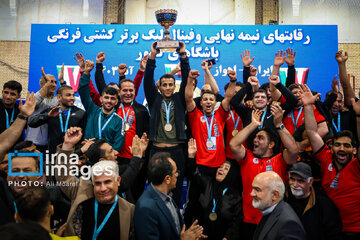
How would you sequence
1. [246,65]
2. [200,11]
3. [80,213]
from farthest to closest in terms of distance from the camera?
[200,11]
[246,65]
[80,213]

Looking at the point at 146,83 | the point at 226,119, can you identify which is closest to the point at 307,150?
the point at 226,119

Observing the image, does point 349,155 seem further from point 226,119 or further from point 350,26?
point 350,26

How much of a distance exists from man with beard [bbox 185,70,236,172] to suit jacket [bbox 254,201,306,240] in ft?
5.71

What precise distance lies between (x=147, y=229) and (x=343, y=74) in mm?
4120

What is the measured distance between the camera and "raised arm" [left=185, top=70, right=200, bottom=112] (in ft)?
15.1

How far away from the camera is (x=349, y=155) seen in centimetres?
393

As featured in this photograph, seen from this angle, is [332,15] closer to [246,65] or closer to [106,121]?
[246,65]

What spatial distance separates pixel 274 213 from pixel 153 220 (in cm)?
97

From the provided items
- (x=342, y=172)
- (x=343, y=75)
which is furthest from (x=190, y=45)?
(x=342, y=172)

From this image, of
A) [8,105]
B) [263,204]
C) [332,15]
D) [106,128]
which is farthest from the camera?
[332,15]

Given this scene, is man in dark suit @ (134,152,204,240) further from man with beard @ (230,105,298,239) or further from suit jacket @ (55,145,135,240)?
man with beard @ (230,105,298,239)

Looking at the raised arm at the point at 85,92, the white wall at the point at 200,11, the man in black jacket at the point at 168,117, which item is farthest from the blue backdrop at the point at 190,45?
the man in black jacket at the point at 168,117

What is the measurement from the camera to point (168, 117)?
15.3ft

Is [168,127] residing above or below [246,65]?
below
